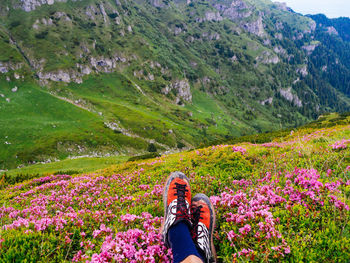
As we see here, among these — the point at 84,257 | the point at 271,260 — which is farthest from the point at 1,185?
the point at 271,260

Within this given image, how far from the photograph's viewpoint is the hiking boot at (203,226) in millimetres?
3968

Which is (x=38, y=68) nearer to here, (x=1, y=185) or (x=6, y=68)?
(x=6, y=68)

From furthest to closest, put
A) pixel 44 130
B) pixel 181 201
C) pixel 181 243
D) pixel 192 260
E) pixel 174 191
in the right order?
pixel 44 130
pixel 174 191
pixel 181 201
pixel 181 243
pixel 192 260

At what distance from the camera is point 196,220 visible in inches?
185

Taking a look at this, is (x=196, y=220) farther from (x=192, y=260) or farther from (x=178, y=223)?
(x=192, y=260)

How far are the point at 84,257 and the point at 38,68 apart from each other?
201 meters

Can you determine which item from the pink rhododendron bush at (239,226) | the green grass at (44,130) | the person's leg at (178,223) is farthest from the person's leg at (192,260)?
the green grass at (44,130)

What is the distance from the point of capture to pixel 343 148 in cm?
802

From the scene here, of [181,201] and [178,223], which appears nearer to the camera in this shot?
[178,223]

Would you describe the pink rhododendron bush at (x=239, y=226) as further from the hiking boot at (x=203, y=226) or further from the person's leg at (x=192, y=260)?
the person's leg at (x=192, y=260)

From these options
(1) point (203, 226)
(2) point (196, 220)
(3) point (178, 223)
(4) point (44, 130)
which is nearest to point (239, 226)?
(1) point (203, 226)

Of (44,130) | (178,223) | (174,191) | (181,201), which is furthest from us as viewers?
(44,130)

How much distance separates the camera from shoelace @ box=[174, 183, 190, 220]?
466cm

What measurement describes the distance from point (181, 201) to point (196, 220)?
0.75 meters
